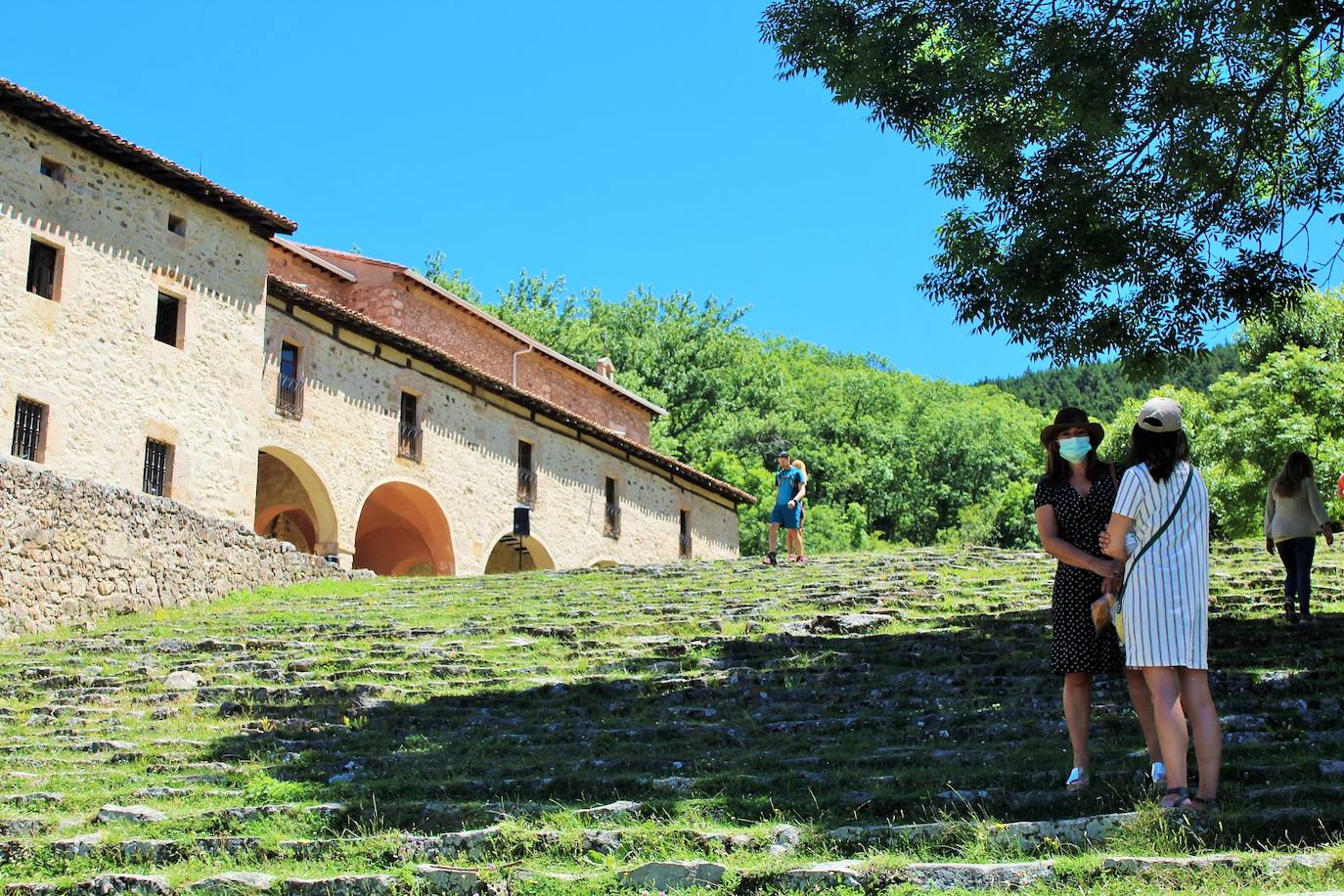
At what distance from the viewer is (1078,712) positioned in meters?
6.72

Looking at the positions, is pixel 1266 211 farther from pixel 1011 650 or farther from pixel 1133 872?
pixel 1133 872

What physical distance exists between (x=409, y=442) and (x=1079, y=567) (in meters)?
21.1

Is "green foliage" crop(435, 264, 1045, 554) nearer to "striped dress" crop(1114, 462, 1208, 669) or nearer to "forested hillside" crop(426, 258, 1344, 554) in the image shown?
"forested hillside" crop(426, 258, 1344, 554)

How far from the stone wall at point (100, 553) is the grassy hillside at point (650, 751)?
1.71 meters

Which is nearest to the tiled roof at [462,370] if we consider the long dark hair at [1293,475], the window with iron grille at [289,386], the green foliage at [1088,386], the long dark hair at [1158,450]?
the window with iron grille at [289,386]

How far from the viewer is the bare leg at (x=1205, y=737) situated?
5.83m

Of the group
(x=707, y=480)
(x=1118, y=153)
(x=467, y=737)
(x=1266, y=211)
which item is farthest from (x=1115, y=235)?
(x=707, y=480)

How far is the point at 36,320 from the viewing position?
18844mm

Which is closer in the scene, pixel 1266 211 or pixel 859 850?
pixel 859 850

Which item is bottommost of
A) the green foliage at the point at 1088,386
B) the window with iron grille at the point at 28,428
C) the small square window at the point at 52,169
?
the window with iron grille at the point at 28,428

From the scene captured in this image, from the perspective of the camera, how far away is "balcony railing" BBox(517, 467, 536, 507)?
29.9 meters

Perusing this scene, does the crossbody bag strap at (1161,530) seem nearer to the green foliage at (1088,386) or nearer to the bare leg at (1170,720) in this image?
the bare leg at (1170,720)

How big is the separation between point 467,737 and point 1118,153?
23.2ft

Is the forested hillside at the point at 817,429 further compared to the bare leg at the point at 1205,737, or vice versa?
the forested hillside at the point at 817,429
